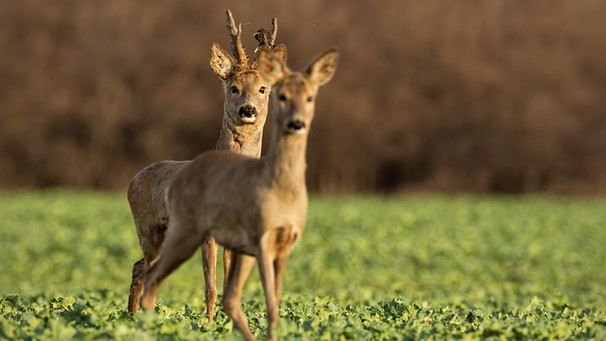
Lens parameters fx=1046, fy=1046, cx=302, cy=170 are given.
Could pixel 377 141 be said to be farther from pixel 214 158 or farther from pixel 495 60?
pixel 214 158

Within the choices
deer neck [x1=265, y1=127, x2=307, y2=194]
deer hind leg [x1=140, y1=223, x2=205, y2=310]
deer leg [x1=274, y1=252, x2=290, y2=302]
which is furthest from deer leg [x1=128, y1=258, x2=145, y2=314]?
deer neck [x1=265, y1=127, x2=307, y2=194]

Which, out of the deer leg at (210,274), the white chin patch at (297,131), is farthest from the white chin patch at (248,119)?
the white chin patch at (297,131)

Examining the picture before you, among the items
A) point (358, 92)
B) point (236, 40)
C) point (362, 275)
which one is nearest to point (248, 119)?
point (236, 40)

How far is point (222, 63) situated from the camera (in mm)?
11781

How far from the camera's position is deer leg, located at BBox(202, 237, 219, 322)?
10828 mm

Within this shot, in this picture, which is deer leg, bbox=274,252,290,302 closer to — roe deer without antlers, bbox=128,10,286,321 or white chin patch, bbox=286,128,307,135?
white chin patch, bbox=286,128,307,135

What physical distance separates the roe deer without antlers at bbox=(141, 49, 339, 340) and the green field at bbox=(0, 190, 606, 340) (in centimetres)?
60

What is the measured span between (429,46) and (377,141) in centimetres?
664

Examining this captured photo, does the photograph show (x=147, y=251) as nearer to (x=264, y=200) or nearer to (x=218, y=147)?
(x=218, y=147)

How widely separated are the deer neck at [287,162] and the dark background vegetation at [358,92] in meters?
47.5

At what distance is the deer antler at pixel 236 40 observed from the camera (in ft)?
37.7

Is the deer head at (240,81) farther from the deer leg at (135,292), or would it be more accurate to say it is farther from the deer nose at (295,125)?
Answer: the deer nose at (295,125)

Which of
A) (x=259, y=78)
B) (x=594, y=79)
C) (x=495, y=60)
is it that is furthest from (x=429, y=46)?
(x=259, y=78)

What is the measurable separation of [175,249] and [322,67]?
1.97 metres
